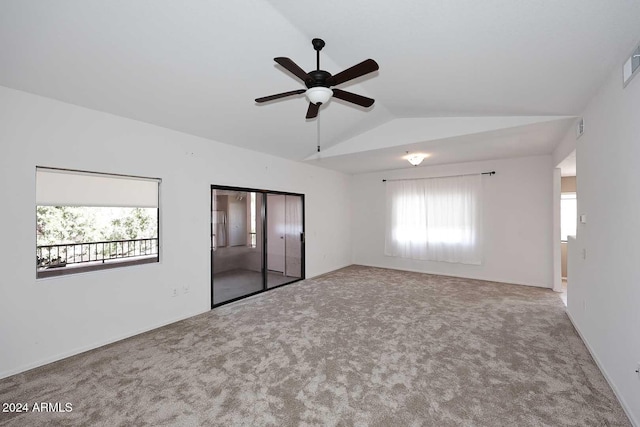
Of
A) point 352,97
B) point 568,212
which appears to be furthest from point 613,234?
point 568,212

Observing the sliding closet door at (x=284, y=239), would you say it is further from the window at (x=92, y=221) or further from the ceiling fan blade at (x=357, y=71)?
the ceiling fan blade at (x=357, y=71)

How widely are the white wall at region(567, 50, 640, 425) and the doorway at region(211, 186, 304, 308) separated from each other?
14.6ft

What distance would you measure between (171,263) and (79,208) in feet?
3.93

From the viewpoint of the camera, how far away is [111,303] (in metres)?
3.02

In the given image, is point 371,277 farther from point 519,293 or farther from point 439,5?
point 439,5

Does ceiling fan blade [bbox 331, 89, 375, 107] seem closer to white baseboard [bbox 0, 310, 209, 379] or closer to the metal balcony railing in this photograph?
the metal balcony railing

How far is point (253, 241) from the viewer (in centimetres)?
492

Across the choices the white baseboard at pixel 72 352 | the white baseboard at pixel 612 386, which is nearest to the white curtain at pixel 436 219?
the white baseboard at pixel 612 386

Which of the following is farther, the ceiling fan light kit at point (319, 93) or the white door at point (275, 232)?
the white door at point (275, 232)

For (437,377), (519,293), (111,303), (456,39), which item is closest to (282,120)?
(456,39)

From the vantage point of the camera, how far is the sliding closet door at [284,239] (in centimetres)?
529

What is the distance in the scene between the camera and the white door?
5243 millimetres

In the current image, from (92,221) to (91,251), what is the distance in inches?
13.5

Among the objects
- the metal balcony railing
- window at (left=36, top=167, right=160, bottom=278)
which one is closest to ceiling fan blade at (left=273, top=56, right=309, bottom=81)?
window at (left=36, top=167, right=160, bottom=278)
